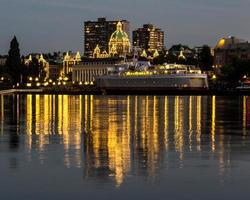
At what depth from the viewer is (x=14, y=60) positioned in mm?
139625

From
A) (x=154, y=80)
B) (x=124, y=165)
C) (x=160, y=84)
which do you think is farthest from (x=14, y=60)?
(x=124, y=165)

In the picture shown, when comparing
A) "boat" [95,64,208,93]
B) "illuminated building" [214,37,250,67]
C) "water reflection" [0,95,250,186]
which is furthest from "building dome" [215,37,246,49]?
"water reflection" [0,95,250,186]

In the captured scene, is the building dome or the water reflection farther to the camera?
the building dome

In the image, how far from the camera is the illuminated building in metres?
181

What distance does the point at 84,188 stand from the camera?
557 inches

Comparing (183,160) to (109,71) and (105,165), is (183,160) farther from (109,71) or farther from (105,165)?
(109,71)

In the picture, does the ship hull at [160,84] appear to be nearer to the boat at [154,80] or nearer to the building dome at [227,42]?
the boat at [154,80]

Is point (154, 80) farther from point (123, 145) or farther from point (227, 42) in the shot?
point (123, 145)

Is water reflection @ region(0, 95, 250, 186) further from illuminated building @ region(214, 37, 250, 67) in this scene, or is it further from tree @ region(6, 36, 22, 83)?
illuminated building @ region(214, 37, 250, 67)

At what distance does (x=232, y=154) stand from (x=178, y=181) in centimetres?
544

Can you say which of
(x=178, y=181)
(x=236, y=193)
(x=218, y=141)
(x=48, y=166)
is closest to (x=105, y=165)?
(x=48, y=166)

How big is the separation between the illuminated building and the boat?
2679cm

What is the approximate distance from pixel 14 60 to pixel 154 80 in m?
32.4

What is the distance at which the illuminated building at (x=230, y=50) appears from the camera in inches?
7116
